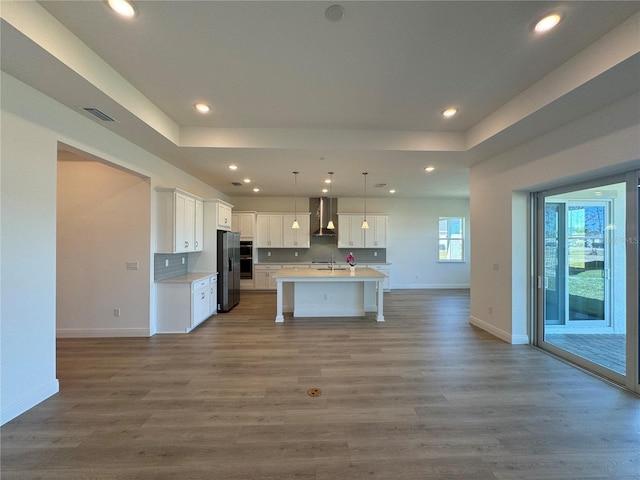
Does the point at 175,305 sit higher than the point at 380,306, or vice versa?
the point at 175,305

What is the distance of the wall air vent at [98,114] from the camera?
2658mm

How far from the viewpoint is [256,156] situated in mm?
4082

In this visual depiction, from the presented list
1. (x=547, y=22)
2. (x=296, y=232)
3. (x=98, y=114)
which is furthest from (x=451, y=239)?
(x=98, y=114)

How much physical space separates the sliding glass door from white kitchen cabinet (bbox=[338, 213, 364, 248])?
469 cm

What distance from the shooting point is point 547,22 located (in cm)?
187

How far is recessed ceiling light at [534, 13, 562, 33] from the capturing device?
1.83 meters

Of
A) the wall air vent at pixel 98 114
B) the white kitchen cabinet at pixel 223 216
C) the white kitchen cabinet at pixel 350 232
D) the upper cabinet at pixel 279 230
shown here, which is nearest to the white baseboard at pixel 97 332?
the white kitchen cabinet at pixel 223 216

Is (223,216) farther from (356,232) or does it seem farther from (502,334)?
(502,334)

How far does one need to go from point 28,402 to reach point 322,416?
2.60 m

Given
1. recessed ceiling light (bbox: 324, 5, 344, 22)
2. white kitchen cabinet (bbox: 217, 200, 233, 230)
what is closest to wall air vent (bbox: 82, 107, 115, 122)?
recessed ceiling light (bbox: 324, 5, 344, 22)

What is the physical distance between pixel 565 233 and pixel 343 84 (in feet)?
11.5

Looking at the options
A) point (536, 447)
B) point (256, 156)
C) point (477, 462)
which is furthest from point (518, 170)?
point (256, 156)

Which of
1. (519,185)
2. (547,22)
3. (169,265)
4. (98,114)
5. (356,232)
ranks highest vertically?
(547,22)

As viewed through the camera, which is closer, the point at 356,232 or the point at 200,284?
the point at 200,284
